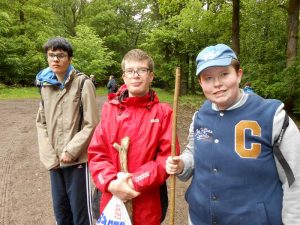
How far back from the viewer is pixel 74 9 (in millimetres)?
39688

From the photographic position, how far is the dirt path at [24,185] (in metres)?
4.24

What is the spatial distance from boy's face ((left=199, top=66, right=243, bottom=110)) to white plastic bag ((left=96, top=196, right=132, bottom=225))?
100cm

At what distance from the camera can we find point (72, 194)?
3033 millimetres

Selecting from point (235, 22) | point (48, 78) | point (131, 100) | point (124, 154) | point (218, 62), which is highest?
point (235, 22)

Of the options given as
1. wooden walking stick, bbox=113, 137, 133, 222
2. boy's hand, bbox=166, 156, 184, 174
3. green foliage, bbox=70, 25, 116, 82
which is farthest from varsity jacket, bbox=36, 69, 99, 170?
green foliage, bbox=70, 25, 116, 82

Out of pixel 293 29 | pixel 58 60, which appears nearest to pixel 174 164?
pixel 58 60

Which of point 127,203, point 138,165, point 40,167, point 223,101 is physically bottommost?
point 40,167

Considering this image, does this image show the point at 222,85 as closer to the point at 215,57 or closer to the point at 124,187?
the point at 215,57

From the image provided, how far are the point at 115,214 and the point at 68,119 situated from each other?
42.3 inches

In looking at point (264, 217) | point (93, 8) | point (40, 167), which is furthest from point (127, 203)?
point (93, 8)

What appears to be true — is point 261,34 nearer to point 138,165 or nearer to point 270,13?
point 270,13

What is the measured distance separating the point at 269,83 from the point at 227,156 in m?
10.9

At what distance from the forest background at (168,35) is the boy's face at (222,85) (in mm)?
9468

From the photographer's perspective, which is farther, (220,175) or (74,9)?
(74,9)
